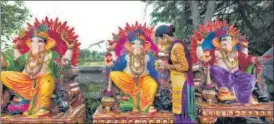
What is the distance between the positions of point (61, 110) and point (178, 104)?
1.52 meters

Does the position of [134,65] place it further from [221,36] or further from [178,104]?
[221,36]

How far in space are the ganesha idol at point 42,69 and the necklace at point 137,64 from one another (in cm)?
82

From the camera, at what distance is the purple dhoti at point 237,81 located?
14.3ft

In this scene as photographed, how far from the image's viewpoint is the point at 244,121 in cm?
560

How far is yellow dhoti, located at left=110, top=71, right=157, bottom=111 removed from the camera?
4.00 metres

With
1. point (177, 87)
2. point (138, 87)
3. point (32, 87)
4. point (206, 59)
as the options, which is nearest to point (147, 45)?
point (138, 87)

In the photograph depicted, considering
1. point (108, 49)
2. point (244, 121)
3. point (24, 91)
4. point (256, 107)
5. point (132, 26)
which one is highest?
point (132, 26)

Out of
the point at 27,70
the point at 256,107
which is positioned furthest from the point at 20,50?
the point at 256,107

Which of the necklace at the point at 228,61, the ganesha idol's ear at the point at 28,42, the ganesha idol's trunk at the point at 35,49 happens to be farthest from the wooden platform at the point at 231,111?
the ganesha idol's ear at the point at 28,42

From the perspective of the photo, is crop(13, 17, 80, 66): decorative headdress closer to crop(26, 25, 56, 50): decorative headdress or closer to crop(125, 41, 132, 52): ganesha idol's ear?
crop(26, 25, 56, 50): decorative headdress

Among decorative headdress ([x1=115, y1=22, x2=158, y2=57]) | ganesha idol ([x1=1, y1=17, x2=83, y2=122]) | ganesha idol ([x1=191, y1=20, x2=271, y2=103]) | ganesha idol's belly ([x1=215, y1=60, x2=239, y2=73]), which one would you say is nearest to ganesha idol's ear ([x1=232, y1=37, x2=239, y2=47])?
ganesha idol ([x1=191, y1=20, x2=271, y2=103])

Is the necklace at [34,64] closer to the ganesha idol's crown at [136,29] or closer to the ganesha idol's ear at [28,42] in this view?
the ganesha idol's ear at [28,42]

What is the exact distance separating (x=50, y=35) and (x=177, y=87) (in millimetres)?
1877

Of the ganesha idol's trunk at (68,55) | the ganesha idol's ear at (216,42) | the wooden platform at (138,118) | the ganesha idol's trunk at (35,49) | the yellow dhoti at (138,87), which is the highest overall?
the ganesha idol's ear at (216,42)
